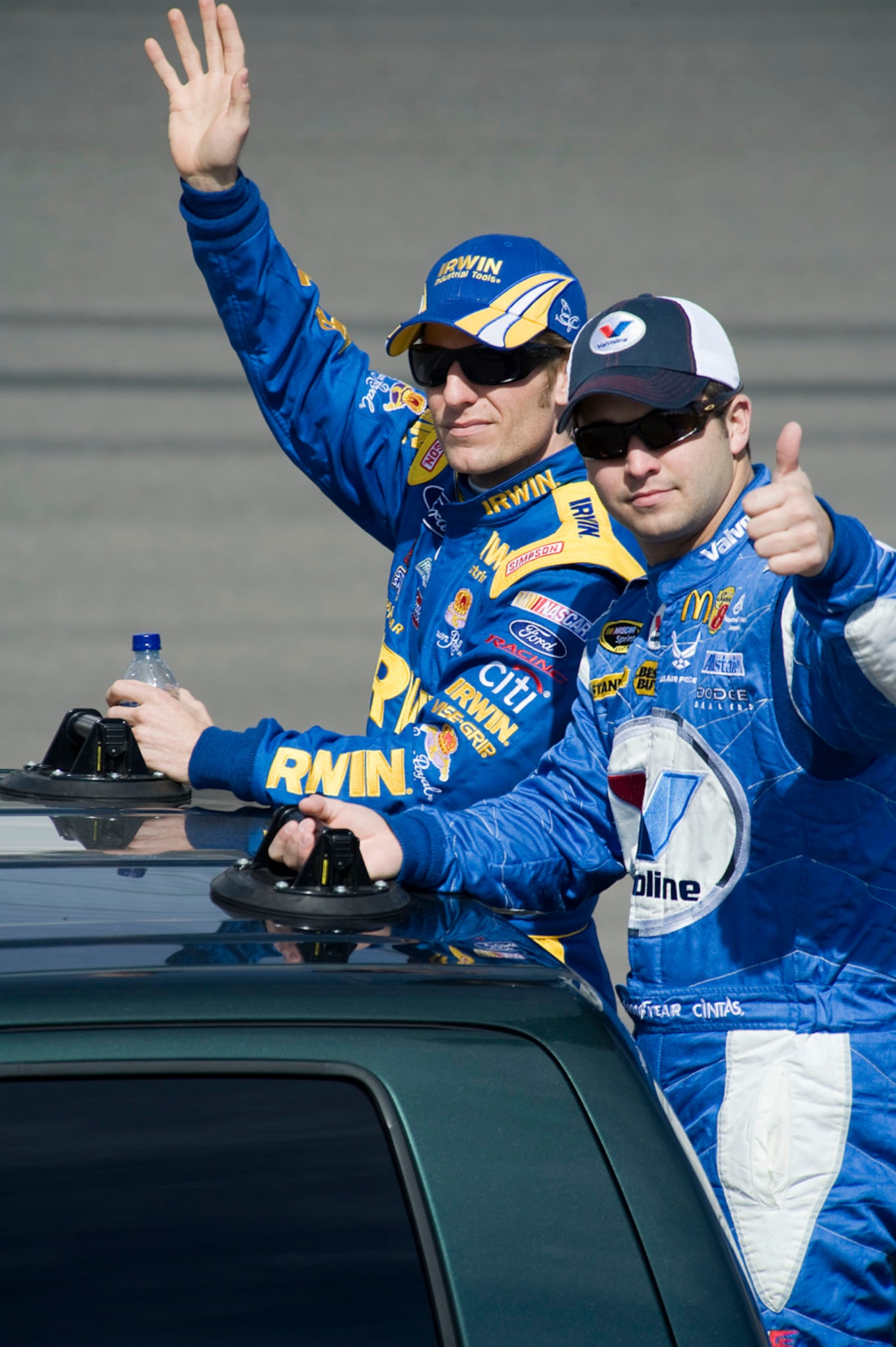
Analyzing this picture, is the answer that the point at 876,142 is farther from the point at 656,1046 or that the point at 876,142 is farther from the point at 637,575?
the point at 656,1046

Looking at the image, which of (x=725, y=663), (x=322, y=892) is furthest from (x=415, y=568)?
(x=322, y=892)

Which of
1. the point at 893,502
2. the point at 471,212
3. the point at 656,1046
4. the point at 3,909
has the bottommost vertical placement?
the point at 656,1046

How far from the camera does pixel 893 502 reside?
187 inches

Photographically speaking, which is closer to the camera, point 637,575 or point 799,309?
point 637,575

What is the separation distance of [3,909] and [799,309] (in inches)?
158

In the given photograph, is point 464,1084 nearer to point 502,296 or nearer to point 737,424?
point 737,424

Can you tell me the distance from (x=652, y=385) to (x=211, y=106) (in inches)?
41.9

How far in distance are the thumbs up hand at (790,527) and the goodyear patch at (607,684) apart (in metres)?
0.37

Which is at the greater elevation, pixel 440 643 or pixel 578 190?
pixel 578 190

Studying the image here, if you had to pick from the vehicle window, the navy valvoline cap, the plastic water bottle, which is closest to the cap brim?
the navy valvoline cap

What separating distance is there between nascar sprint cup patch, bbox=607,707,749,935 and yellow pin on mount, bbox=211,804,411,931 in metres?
0.39

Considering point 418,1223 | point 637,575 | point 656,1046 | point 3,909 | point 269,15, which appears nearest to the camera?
point 418,1223

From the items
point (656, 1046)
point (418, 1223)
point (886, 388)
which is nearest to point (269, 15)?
point (886, 388)

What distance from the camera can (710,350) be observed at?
62.6 inches
